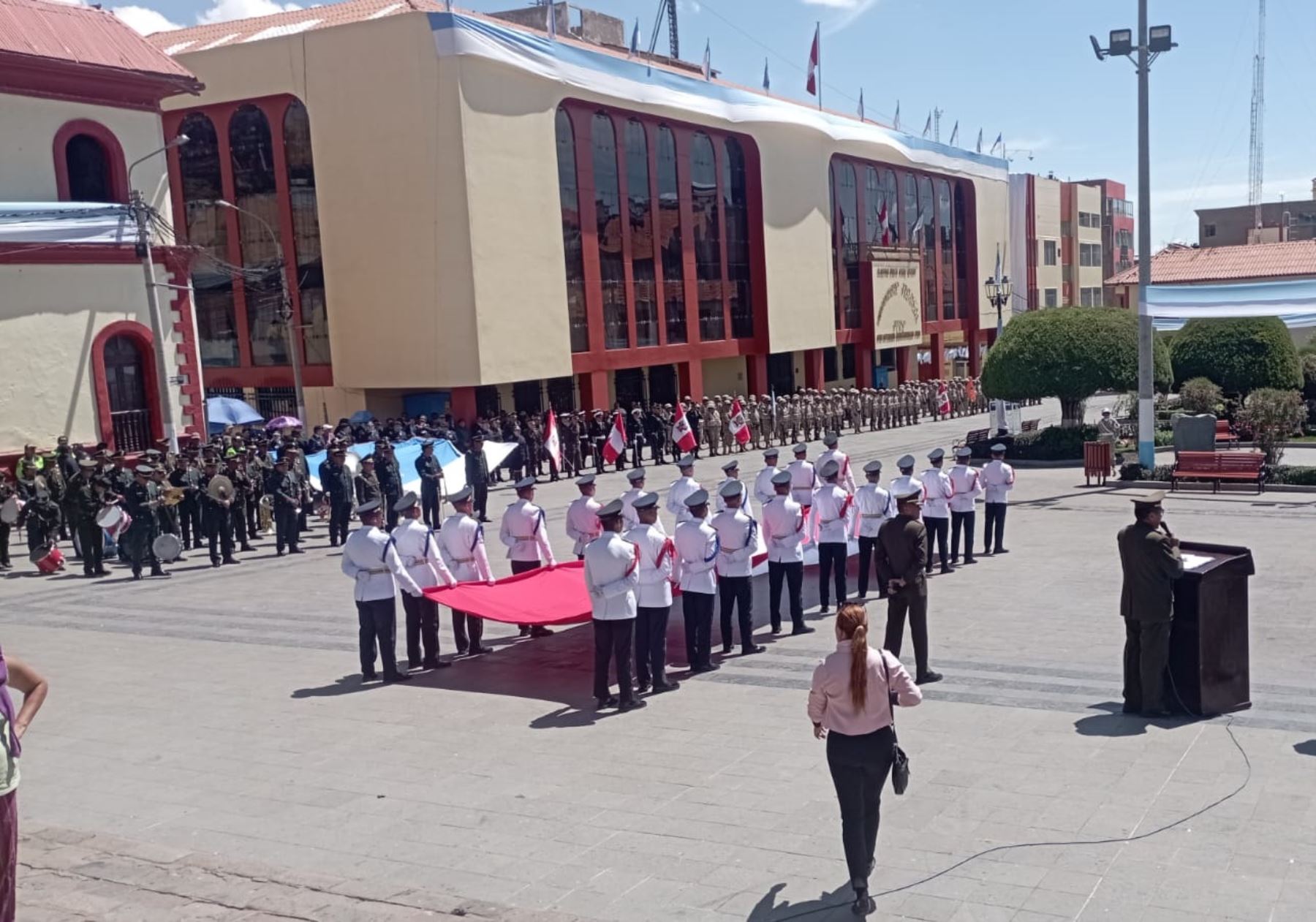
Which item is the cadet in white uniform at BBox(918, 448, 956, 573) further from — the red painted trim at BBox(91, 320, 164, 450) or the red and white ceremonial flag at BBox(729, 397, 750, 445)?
the red and white ceremonial flag at BBox(729, 397, 750, 445)

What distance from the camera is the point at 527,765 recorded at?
837cm

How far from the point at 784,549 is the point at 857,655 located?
632 cm

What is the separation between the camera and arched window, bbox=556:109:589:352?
34.1 metres

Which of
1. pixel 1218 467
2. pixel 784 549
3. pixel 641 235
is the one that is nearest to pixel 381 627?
pixel 784 549

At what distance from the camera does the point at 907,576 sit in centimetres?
990

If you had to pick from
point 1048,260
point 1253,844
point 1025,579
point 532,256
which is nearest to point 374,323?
point 532,256

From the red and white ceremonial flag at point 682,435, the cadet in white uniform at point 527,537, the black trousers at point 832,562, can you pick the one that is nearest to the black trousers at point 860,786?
the cadet in white uniform at point 527,537

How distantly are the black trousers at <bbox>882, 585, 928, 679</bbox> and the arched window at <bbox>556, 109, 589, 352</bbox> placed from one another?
24.8 metres

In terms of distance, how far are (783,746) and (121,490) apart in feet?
43.5

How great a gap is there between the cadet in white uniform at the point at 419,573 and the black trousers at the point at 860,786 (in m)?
5.75

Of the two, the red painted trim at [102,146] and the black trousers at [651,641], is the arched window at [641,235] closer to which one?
the red painted trim at [102,146]

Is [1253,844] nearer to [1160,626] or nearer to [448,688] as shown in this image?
[1160,626]

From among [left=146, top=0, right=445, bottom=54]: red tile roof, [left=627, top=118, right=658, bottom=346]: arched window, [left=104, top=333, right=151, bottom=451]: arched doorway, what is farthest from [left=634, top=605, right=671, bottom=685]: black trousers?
[left=627, top=118, right=658, bottom=346]: arched window

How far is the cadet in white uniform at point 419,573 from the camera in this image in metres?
11.0
